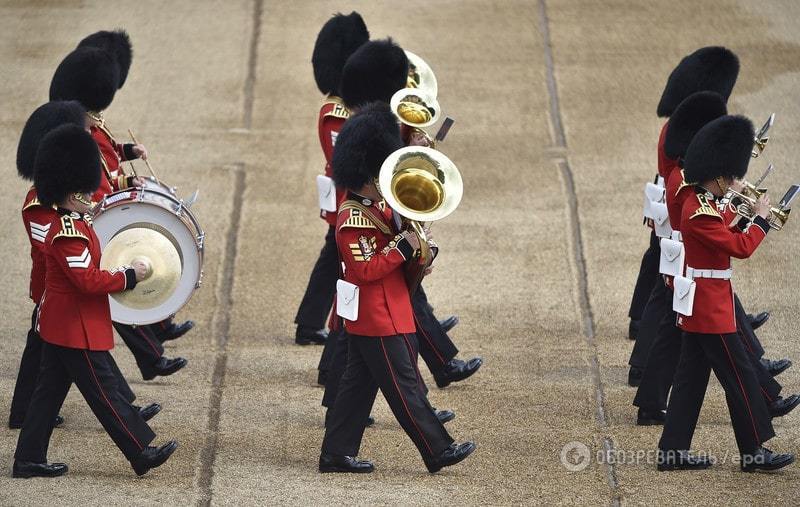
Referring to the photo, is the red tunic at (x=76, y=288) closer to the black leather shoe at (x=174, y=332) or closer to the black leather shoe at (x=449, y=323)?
the black leather shoe at (x=174, y=332)

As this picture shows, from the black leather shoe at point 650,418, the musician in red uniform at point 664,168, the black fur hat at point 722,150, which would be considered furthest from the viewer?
the musician in red uniform at point 664,168

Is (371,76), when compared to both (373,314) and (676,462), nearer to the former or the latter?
(373,314)

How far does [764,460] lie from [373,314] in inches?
64.9

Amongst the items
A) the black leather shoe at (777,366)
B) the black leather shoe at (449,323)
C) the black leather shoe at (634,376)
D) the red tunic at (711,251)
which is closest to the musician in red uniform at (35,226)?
the black leather shoe at (449,323)

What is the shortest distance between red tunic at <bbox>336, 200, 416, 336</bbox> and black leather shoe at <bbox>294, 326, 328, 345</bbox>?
1645mm

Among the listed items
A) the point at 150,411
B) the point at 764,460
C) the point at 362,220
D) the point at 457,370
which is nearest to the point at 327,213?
the point at 457,370

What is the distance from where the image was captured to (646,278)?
6770mm

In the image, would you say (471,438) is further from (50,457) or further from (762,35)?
(762,35)

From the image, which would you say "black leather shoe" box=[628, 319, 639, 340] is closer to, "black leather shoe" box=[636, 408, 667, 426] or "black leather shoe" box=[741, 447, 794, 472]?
"black leather shoe" box=[636, 408, 667, 426]

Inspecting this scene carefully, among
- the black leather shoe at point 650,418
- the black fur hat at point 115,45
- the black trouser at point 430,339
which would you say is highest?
the black fur hat at point 115,45

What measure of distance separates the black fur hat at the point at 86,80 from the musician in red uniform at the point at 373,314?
169 cm

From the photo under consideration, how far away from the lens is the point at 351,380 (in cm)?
537

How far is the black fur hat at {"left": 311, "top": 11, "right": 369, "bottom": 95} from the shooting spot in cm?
693

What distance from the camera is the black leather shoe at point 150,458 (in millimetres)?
5246
